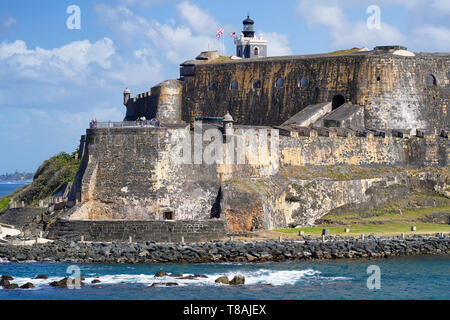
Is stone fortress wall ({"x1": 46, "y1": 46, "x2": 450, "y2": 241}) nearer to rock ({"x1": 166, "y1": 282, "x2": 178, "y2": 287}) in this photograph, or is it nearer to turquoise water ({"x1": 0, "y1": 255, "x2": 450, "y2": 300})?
turquoise water ({"x1": 0, "y1": 255, "x2": 450, "y2": 300})

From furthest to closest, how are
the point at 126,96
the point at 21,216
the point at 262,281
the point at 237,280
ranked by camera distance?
1. the point at 126,96
2. the point at 21,216
3. the point at 262,281
4. the point at 237,280

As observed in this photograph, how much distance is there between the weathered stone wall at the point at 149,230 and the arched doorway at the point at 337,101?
19.7 metres

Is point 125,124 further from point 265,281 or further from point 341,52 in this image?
point 341,52

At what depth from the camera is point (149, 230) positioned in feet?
161

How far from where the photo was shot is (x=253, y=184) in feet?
176

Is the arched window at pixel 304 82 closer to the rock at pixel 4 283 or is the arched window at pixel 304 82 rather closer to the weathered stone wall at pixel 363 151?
the weathered stone wall at pixel 363 151

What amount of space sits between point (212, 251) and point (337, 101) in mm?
23196

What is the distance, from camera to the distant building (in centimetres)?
11119

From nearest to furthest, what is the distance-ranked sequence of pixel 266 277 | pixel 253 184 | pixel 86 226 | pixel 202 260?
pixel 266 277
pixel 202 260
pixel 86 226
pixel 253 184

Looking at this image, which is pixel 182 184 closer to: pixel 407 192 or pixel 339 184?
pixel 339 184

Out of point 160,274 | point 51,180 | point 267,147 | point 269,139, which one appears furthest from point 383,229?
point 51,180
